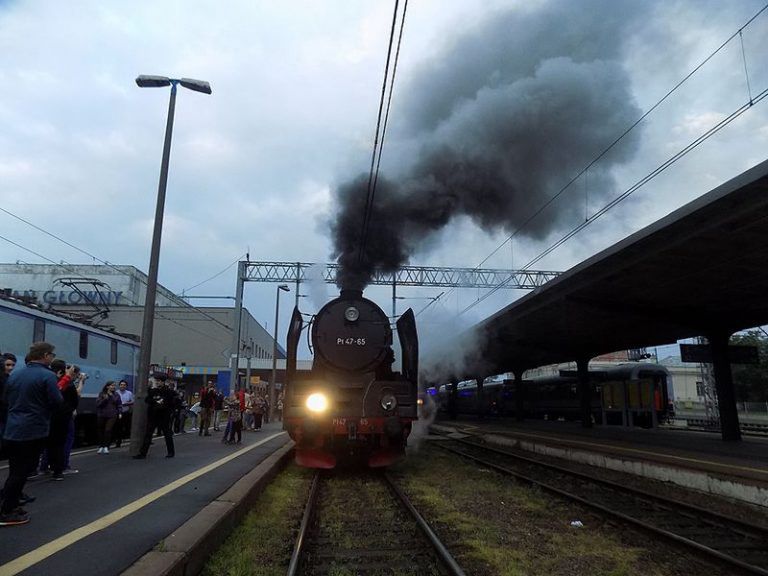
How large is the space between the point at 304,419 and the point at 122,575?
5609 mm

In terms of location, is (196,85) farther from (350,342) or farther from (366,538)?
(366,538)

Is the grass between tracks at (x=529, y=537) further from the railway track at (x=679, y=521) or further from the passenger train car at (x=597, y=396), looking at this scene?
the passenger train car at (x=597, y=396)

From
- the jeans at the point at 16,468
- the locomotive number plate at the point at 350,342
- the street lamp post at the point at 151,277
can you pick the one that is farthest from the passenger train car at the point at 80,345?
the jeans at the point at 16,468

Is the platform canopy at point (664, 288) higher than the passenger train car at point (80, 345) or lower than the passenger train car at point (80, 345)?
higher

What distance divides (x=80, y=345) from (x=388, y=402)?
8.23m

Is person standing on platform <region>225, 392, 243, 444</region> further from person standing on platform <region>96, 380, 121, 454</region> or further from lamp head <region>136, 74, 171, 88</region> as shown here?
lamp head <region>136, 74, 171, 88</region>

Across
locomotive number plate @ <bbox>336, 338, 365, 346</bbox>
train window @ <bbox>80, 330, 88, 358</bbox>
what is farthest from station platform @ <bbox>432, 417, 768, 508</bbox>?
train window @ <bbox>80, 330, 88, 358</bbox>

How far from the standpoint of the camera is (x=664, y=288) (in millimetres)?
14805

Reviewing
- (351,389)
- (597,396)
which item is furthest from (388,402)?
(597,396)

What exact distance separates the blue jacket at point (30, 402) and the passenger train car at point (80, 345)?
20.3ft

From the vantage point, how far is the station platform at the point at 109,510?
12.7 ft

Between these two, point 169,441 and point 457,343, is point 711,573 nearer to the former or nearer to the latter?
point 169,441

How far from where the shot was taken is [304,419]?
357 inches

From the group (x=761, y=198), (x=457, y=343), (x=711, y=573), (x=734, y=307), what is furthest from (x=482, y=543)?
(x=457, y=343)
